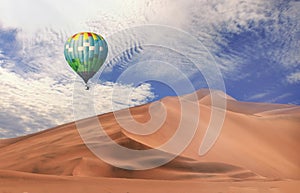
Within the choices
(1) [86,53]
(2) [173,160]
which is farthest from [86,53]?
(2) [173,160]

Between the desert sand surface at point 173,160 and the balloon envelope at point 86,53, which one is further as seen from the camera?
the balloon envelope at point 86,53

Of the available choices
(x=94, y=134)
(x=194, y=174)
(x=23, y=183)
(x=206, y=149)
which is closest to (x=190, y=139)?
(x=206, y=149)

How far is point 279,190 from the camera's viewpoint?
24734mm

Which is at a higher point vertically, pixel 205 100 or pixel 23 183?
pixel 205 100

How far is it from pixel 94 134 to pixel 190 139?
1159cm

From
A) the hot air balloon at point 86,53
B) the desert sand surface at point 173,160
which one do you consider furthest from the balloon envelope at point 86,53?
the desert sand surface at point 173,160

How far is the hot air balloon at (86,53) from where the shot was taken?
40.8 metres

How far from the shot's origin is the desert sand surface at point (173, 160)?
24844 mm

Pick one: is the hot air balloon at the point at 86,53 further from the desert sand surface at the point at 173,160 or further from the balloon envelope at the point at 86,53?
the desert sand surface at the point at 173,160

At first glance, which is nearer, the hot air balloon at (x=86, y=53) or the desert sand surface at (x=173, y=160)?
the desert sand surface at (x=173, y=160)

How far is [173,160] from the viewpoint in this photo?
38656 mm

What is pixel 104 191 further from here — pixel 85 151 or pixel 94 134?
pixel 94 134

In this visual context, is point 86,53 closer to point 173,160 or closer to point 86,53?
point 86,53

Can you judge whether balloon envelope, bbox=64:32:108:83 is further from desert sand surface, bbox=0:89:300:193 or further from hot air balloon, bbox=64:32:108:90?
desert sand surface, bbox=0:89:300:193
